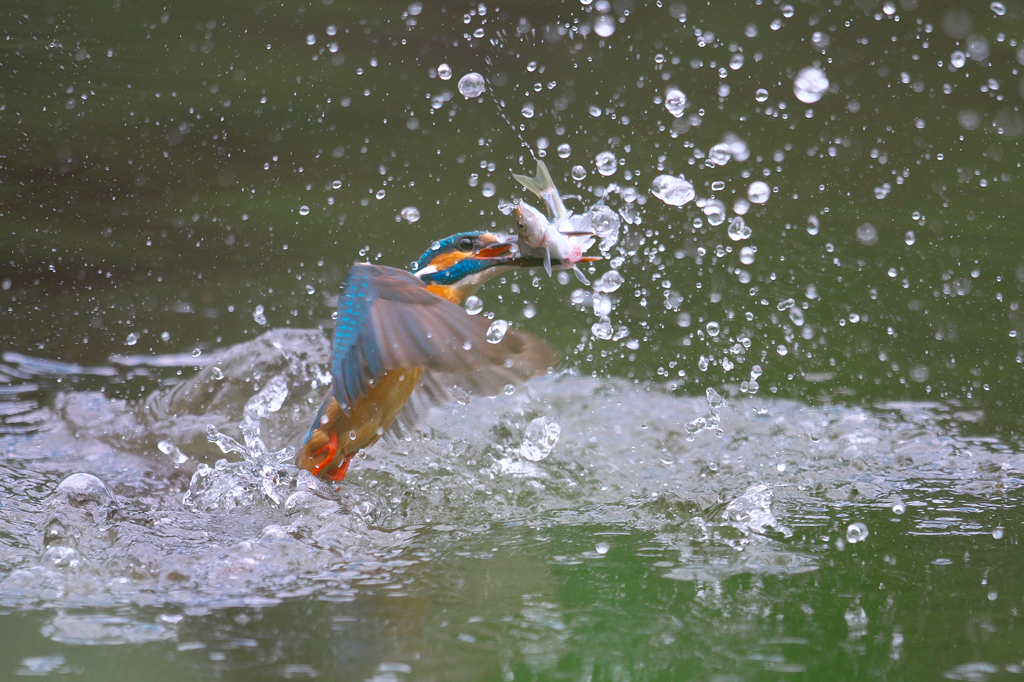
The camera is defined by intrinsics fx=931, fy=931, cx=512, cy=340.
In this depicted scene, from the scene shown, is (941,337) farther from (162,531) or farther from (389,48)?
(389,48)

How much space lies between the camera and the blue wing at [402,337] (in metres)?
1.96

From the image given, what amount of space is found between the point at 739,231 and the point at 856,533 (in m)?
2.24

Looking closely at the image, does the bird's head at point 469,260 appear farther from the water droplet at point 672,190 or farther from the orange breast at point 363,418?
the water droplet at point 672,190

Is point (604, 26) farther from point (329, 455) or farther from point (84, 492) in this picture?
point (84, 492)

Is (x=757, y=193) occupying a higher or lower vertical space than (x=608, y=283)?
higher

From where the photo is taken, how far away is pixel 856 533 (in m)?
2.02

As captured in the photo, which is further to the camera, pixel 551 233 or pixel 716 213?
pixel 716 213

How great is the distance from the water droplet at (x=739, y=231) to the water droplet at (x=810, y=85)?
23.9 inches

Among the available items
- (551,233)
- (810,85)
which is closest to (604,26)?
(810,85)

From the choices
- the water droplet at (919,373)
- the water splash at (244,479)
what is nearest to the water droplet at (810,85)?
the water droplet at (919,373)

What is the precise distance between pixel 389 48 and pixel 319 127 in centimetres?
70

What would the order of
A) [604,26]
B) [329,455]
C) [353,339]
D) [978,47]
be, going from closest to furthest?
[353,339]
[329,455]
[978,47]
[604,26]

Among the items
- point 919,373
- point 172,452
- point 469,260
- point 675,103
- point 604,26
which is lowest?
point 172,452

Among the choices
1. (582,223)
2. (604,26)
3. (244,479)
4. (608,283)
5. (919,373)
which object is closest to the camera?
(582,223)
